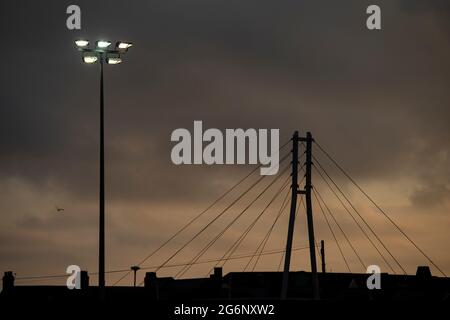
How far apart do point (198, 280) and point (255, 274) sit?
5139mm

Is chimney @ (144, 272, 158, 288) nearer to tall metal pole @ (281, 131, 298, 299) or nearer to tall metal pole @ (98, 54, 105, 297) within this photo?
tall metal pole @ (281, 131, 298, 299)

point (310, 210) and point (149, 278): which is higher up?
point (310, 210)

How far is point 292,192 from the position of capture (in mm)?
65750

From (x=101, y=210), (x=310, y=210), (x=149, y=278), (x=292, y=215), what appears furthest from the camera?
(x=149, y=278)

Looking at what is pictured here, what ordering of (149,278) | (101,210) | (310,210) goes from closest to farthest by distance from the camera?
(101,210), (310,210), (149,278)

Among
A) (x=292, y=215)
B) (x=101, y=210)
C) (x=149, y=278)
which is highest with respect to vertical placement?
(x=292, y=215)

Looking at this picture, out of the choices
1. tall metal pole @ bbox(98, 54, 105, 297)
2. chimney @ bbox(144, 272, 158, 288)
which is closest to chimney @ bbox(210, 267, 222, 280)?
chimney @ bbox(144, 272, 158, 288)

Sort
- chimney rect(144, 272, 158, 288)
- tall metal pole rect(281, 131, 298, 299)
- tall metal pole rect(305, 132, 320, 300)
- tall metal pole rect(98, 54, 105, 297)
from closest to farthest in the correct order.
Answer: tall metal pole rect(98, 54, 105, 297) → tall metal pole rect(281, 131, 298, 299) → tall metal pole rect(305, 132, 320, 300) → chimney rect(144, 272, 158, 288)

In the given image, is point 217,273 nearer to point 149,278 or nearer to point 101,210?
point 149,278

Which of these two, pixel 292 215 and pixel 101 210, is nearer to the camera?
pixel 101 210

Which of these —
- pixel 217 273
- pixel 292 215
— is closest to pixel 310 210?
pixel 292 215
